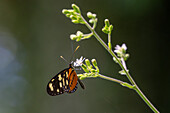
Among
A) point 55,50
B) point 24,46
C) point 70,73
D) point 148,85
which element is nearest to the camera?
point 70,73

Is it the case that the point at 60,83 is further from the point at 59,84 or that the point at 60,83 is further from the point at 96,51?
the point at 96,51

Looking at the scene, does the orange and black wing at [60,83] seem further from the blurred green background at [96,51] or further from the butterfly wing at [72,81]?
the blurred green background at [96,51]

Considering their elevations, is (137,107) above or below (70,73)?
below

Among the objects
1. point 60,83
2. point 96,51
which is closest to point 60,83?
point 60,83

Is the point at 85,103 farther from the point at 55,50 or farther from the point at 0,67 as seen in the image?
the point at 0,67

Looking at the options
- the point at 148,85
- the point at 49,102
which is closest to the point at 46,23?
the point at 49,102
